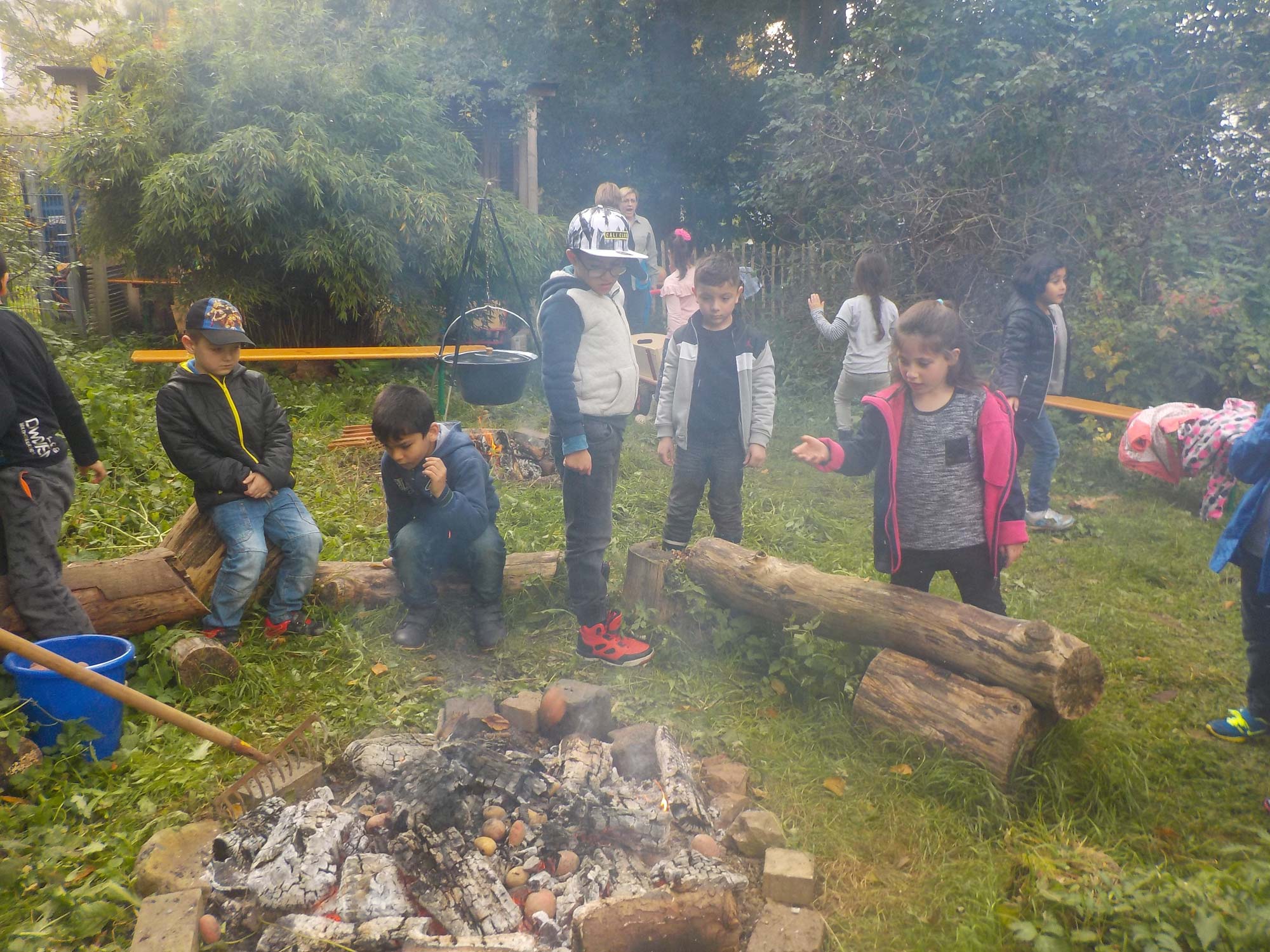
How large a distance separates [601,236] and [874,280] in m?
3.52

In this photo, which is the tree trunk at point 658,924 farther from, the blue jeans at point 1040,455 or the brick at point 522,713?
the blue jeans at point 1040,455

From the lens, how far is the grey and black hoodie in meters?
3.73

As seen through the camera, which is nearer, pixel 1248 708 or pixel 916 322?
pixel 916 322

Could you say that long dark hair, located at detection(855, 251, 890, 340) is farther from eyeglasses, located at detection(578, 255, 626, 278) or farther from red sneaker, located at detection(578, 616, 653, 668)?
red sneaker, located at detection(578, 616, 653, 668)

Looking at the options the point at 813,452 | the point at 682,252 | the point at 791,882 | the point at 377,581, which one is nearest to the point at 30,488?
the point at 377,581

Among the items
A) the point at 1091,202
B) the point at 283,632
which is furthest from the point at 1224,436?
the point at 1091,202

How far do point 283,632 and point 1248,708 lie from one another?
4219mm

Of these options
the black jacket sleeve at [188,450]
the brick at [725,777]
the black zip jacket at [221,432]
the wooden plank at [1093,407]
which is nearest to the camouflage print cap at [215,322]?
the black zip jacket at [221,432]

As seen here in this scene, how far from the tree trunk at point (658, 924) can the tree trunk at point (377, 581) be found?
2.19 m

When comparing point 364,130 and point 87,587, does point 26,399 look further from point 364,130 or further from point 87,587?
point 364,130

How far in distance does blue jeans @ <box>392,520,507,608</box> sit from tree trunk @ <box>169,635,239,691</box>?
2.75 feet

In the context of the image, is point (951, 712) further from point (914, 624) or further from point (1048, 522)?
point (1048, 522)

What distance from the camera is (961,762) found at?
3.07 metres

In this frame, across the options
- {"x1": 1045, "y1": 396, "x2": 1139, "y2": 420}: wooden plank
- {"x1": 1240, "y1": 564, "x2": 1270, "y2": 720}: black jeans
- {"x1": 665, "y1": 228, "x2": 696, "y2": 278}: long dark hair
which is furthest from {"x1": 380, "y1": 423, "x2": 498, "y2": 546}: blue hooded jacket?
{"x1": 1045, "y1": 396, "x2": 1139, "y2": 420}: wooden plank
